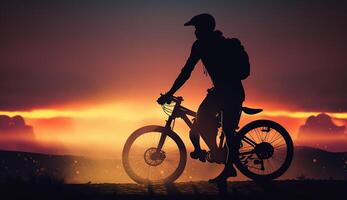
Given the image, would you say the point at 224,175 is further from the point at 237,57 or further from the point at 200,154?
the point at 237,57

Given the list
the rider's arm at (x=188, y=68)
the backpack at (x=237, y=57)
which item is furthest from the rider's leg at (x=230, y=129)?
the rider's arm at (x=188, y=68)

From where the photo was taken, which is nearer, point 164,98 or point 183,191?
point 183,191

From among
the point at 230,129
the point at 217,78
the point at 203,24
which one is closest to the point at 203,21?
the point at 203,24

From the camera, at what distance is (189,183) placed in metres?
11.5

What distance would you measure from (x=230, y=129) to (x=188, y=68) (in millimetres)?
1412

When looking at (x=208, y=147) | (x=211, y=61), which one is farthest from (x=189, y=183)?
(x=211, y=61)

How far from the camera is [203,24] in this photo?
1063 centimetres

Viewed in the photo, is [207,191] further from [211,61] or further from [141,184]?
[211,61]

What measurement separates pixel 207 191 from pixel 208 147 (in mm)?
1035

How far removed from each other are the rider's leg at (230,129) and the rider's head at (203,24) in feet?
4.62

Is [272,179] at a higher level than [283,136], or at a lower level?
lower

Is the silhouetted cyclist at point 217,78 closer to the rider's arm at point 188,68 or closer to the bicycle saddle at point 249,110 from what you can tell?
the rider's arm at point 188,68

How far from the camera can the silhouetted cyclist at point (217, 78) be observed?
34.9ft

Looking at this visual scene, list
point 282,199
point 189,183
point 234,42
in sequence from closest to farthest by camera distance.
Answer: point 282,199, point 234,42, point 189,183
